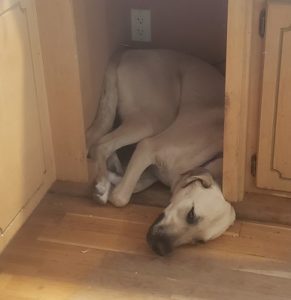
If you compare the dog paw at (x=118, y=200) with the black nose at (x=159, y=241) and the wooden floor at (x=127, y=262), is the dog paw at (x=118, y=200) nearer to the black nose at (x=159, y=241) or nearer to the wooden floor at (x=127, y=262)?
the wooden floor at (x=127, y=262)

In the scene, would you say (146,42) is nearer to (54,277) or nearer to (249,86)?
(249,86)

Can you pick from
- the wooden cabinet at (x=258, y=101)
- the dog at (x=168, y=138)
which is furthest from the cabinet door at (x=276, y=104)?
the dog at (x=168, y=138)

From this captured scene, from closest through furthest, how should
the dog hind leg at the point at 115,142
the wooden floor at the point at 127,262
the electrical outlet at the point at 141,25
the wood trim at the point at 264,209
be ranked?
the wooden floor at the point at 127,262, the wood trim at the point at 264,209, the dog hind leg at the point at 115,142, the electrical outlet at the point at 141,25

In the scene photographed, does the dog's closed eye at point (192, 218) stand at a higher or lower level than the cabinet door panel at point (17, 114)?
lower

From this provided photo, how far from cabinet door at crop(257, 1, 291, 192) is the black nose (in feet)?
1.40

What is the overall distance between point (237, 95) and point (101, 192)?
23.2 inches

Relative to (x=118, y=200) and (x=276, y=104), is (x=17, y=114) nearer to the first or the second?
(x=118, y=200)

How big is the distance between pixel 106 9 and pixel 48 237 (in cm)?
87

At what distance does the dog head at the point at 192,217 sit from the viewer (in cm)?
183

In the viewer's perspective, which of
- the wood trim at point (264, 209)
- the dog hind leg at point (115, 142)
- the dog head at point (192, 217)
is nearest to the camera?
the dog head at point (192, 217)

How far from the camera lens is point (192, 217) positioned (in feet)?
6.06

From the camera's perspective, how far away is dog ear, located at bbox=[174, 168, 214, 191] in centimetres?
193

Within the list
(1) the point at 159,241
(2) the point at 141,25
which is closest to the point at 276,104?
(1) the point at 159,241

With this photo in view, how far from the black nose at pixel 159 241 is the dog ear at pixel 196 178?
19 cm
